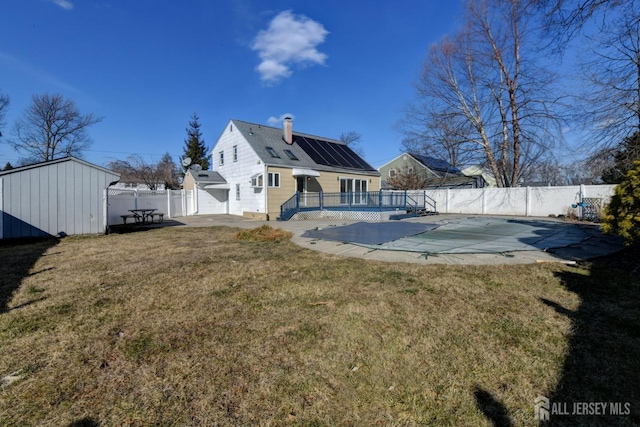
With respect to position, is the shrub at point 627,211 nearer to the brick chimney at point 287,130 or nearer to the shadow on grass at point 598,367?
the shadow on grass at point 598,367

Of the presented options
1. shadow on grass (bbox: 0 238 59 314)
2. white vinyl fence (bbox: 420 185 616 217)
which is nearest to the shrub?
shadow on grass (bbox: 0 238 59 314)

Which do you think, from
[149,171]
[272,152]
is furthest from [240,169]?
[149,171]

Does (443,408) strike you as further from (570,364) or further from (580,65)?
(580,65)

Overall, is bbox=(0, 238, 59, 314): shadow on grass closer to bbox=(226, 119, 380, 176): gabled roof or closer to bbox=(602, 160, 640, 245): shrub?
bbox=(602, 160, 640, 245): shrub

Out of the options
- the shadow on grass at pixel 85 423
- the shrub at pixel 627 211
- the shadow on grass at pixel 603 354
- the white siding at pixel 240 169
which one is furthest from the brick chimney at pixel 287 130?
the shadow on grass at pixel 85 423

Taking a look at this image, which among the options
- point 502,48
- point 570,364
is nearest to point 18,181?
point 570,364

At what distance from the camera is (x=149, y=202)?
17.1 metres

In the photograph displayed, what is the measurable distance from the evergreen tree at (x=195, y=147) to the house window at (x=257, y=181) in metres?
22.3

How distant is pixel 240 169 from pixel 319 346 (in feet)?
56.4

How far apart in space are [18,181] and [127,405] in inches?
412

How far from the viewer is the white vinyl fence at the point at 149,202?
1468 cm

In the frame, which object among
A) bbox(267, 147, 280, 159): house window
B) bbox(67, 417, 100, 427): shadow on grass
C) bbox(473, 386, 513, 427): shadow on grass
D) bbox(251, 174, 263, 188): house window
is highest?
bbox(267, 147, 280, 159): house window

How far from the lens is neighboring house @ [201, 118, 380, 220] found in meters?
16.6

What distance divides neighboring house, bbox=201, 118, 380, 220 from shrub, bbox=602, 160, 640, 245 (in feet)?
44.6
